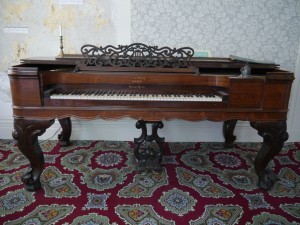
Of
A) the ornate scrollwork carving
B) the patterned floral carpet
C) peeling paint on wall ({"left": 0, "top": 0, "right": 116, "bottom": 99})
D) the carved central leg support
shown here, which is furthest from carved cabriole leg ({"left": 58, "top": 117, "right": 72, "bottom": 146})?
the ornate scrollwork carving

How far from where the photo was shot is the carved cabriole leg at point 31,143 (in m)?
1.62

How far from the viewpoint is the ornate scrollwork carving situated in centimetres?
170

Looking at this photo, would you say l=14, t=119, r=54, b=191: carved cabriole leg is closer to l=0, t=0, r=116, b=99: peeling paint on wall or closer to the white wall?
the white wall

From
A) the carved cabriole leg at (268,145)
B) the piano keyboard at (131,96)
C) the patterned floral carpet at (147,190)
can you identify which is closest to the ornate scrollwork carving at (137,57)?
the piano keyboard at (131,96)

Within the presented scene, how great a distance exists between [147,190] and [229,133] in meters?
1.21

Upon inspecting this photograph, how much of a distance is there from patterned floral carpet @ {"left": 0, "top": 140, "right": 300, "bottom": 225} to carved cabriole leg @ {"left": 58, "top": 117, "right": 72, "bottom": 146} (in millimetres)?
82

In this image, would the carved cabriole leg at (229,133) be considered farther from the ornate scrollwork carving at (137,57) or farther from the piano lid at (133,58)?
the ornate scrollwork carving at (137,57)

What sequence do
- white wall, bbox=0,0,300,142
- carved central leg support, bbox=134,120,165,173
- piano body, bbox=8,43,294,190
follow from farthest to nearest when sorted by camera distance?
white wall, bbox=0,0,300,142, carved central leg support, bbox=134,120,165,173, piano body, bbox=8,43,294,190

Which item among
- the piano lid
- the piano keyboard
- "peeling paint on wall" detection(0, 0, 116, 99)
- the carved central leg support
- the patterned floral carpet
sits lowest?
the patterned floral carpet

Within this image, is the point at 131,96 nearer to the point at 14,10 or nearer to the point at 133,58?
the point at 133,58

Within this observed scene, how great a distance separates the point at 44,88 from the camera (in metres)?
1.60

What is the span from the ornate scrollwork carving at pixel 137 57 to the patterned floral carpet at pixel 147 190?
97 centimetres

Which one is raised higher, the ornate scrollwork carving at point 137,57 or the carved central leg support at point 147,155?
the ornate scrollwork carving at point 137,57

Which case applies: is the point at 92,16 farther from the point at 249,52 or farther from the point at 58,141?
the point at 249,52
